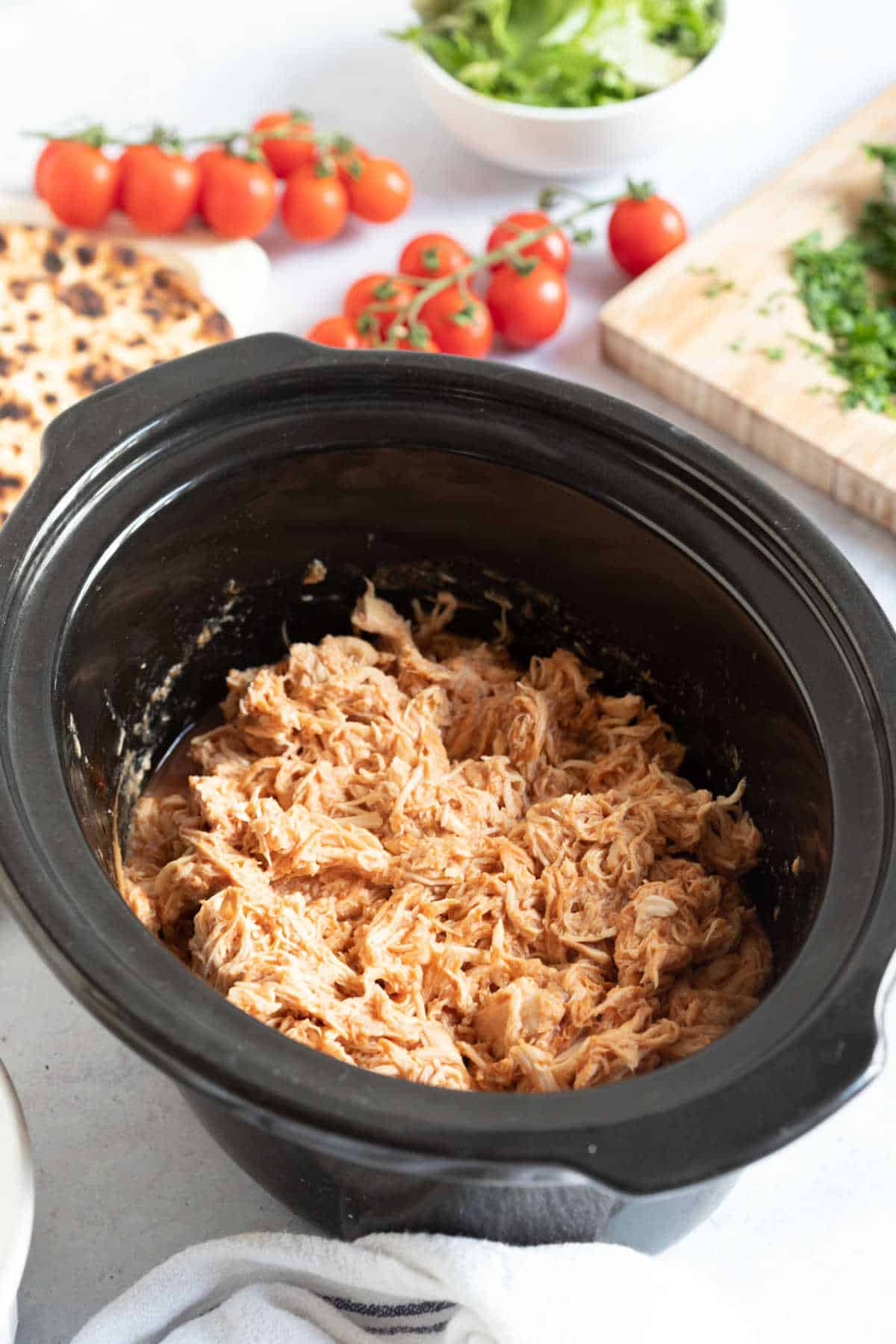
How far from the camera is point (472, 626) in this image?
2.32 metres

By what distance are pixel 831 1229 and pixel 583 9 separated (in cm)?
244

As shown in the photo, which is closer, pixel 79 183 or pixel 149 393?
pixel 149 393

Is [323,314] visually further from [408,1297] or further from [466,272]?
[408,1297]

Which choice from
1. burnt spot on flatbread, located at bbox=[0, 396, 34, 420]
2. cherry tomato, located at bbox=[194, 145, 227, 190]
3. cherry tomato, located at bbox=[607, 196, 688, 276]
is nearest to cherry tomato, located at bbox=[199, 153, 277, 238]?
cherry tomato, located at bbox=[194, 145, 227, 190]

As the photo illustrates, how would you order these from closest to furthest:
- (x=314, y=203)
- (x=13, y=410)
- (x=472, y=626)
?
(x=472, y=626)
(x=13, y=410)
(x=314, y=203)

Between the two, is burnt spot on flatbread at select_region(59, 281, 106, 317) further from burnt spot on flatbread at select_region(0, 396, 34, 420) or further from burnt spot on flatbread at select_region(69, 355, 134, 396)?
burnt spot on flatbread at select_region(0, 396, 34, 420)

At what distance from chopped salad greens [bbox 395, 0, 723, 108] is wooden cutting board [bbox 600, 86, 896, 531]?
1.14ft

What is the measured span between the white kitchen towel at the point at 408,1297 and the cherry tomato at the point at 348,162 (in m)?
2.15

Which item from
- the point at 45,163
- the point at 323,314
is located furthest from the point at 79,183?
the point at 323,314

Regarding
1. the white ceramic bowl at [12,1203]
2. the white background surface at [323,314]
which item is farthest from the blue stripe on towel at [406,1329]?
the white ceramic bowl at [12,1203]

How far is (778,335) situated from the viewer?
2877 millimetres

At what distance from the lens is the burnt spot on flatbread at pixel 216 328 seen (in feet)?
9.22

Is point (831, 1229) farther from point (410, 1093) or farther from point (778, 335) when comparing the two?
point (778, 335)

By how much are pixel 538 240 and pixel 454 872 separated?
1.59m
